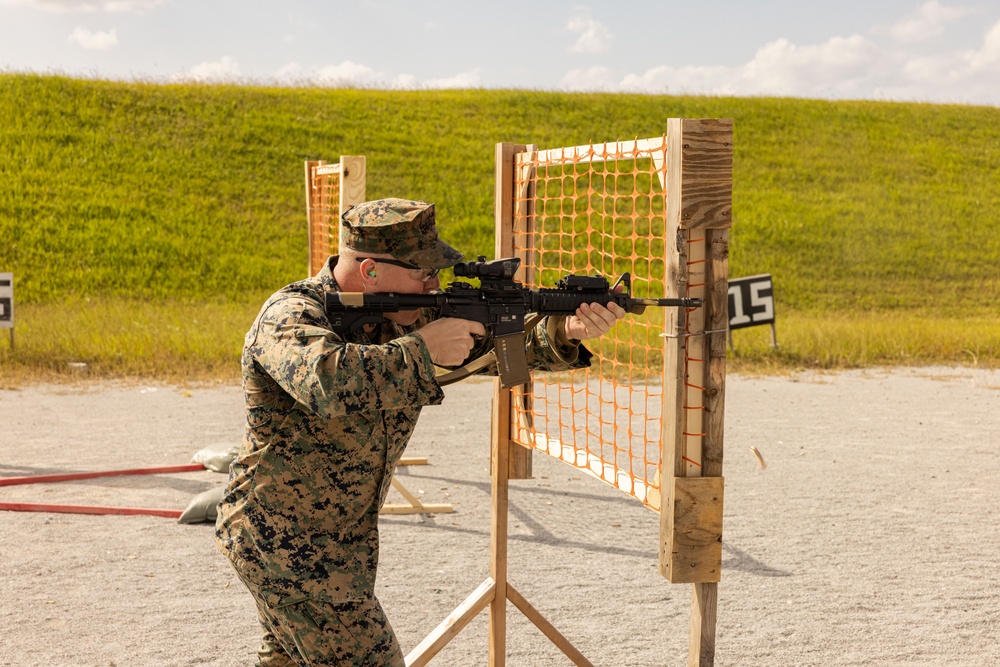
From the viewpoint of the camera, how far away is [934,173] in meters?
34.1

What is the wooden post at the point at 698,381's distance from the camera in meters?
3.38

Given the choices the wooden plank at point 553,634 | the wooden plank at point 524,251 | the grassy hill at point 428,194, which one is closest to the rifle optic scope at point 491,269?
the wooden plank at point 524,251

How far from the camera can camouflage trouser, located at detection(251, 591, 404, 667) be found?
10.2ft

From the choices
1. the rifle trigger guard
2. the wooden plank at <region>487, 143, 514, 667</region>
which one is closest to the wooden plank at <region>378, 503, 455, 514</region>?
the wooden plank at <region>487, 143, 514, 667</region>

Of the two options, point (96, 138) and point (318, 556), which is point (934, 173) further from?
point (318, 556)

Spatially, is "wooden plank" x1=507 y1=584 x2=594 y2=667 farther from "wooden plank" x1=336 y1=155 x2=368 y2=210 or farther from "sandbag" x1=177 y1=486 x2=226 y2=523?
"wooden plank" x1=336 y1=155 x2=368 y2=210

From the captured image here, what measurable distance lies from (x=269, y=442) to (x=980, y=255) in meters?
29.6

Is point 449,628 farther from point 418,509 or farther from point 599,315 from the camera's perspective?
point 418,509

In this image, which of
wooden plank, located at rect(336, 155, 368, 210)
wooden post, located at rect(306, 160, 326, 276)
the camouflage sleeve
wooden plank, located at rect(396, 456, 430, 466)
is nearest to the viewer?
the camouflage sleeve

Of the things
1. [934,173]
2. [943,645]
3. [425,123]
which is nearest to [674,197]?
[943,645]

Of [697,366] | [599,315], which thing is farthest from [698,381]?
[599,315]

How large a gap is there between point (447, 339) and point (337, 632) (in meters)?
0.95

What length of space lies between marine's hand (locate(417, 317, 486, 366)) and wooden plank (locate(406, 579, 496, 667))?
5.69ft

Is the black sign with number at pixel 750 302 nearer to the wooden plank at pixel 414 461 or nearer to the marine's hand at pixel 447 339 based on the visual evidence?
the wooden plank at pixel 414 461
